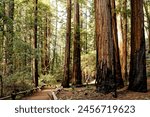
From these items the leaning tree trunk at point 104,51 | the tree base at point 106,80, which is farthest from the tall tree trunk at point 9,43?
the tree base at point 106,80

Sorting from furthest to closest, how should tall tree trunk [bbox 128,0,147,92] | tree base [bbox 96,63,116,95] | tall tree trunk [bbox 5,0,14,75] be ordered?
tall tree trunk [bbox 5,0,14,75]
tall tree trunk [bbox 128,0,147,92]
tree base [bbox 96,63,116,95]

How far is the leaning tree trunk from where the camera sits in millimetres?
12164

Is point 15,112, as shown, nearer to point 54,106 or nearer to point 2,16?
point 54,106

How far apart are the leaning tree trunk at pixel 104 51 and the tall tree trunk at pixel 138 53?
3.54 ft

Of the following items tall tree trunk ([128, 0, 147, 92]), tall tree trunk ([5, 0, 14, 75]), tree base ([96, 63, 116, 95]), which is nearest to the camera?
tree base ([96, 63, 116, 95])

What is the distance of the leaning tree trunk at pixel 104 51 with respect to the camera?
12.2 m

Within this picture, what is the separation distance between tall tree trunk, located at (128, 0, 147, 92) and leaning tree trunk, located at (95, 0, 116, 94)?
1078 millimetres

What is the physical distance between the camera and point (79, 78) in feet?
76.8

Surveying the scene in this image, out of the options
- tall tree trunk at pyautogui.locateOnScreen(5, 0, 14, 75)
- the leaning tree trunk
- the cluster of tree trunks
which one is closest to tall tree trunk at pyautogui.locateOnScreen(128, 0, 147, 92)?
the cluster of tree trunks

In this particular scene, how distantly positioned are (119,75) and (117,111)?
33.4ft

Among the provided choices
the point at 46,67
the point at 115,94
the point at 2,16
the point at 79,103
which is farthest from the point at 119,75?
the point at 46,67

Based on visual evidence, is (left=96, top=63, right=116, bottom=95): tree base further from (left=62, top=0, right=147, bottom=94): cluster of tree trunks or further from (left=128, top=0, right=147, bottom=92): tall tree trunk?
(left=128, top=0, right=147, bottom=92): tall tree trunk

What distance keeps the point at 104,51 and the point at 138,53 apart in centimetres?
154

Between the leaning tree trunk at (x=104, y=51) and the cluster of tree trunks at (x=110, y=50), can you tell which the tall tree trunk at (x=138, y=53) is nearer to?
the cluster of tree trunks at (x=110, y=50)
